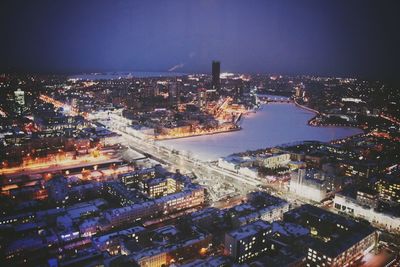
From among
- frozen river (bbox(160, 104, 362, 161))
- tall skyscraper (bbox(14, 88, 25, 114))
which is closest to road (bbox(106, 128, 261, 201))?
frozen river (bbox(160, 104, 362, 161))

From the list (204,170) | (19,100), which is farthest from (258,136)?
(19,100)

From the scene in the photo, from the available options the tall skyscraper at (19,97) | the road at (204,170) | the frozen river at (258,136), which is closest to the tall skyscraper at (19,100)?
the tall skyscraper at (19,97)

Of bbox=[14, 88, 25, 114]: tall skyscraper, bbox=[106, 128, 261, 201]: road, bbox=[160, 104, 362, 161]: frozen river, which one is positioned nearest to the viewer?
bbox=[106, 128, 261, 201]: road

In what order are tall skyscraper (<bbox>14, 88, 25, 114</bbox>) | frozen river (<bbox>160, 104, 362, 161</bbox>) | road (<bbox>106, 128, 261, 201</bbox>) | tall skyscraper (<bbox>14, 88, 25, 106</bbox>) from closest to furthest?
road (<bbox>106, 128, 261, 201</bbox>), frozen river (<bbox>160, 104, 362, 161</bbox>), tall skyscraper (<bbox>14, 88, 25, 114</bbox>), tall skyscraper (<bbox>14, 88, 25, 106</bbox>)

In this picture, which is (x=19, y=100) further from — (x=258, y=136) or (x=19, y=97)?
(x=258, y=136)

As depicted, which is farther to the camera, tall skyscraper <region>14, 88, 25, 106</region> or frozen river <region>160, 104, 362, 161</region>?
tall skyscraper <region>14, 88, 25, 106</region>

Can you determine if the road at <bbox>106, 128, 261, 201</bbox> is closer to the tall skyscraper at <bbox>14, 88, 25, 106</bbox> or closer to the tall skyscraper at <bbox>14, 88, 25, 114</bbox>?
the tall skyscraper at <bbox>14, 88, 25, 114</bbox>

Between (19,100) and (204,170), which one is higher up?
(19,100)

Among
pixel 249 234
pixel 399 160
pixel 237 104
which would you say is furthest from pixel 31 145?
pixel 237 104

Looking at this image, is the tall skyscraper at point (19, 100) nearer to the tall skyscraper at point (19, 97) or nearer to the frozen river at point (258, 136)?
the tall skyscraper at point (19, 97)
